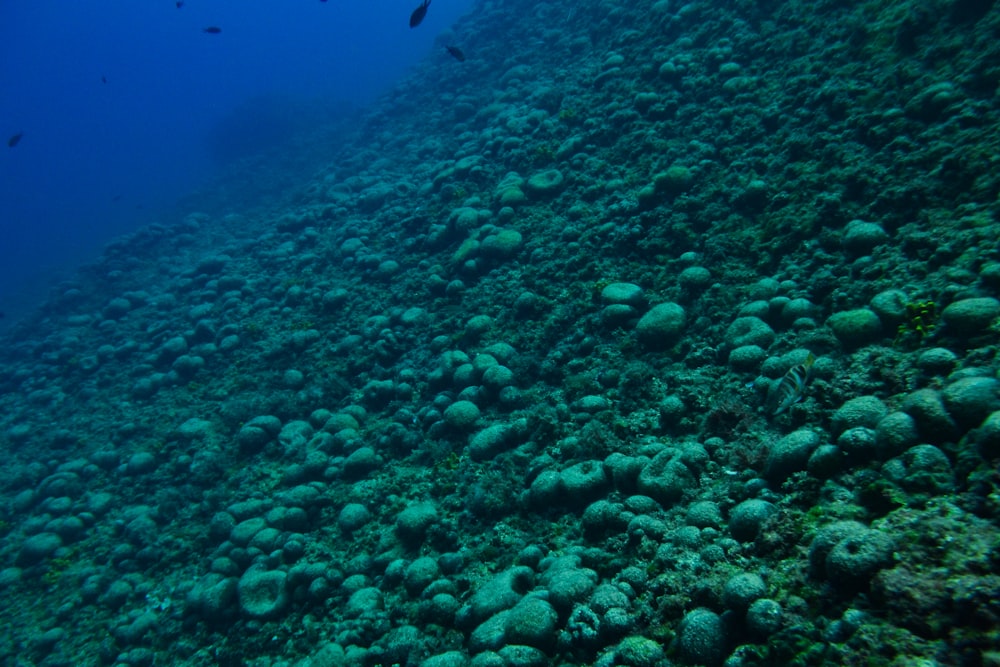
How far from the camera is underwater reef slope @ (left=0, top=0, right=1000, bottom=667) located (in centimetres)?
328

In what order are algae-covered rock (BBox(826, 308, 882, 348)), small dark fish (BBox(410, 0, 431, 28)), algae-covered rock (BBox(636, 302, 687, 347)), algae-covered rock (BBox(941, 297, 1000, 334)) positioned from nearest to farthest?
algae-covered rock (BBox(941, 297, 1000, 334))
algae-covered rock (BBox(826, 308, 882, 348))
algae-covered rock (BBox(636, 302, 687, 347))
small dark fish (BBox(410, 0, 431, 28))

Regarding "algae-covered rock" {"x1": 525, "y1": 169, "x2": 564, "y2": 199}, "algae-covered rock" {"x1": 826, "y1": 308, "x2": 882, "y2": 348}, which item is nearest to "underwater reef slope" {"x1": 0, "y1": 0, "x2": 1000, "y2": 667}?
"algae-covered rock" {"x1": 826, "y1": 308, "x2": 882, "y2": 348}

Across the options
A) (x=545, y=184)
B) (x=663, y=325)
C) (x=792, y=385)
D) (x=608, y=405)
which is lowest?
(x=608, y=405)

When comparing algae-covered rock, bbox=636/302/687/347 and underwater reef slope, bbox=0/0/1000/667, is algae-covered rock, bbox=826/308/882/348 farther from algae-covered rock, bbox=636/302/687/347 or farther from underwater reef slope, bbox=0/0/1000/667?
algae-covered rock, bbox=636/302/687/347

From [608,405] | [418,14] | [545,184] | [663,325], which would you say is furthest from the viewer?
[545,184]

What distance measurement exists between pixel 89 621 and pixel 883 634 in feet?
37.6

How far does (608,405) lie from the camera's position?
6883mm

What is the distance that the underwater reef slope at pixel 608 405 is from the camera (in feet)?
10.8

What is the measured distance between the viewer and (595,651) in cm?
379

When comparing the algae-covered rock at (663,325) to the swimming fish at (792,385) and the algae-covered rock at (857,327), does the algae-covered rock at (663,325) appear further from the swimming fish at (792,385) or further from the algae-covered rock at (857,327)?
the swimming fish at (792,385)

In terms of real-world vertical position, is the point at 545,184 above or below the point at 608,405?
above

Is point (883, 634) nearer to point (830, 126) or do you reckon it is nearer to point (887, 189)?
point (887, 189)

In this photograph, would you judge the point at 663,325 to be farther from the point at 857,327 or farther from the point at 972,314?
the point at 972,314

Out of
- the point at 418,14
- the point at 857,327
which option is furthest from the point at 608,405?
the point at 418,14
